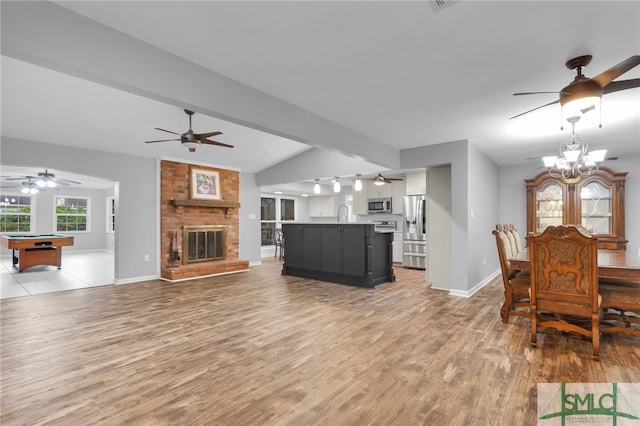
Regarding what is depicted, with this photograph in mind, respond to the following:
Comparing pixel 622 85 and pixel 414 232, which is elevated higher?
pixel 622 85

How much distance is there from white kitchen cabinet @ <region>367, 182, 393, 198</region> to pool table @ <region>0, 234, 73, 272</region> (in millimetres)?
7333

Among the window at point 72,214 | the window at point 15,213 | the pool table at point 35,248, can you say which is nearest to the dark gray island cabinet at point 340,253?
the pool table at point 35,248

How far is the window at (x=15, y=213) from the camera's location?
30.5 feet

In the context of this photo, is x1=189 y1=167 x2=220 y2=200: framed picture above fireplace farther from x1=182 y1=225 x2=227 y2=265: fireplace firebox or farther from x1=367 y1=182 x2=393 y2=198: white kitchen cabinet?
x1=367 y1=182 x2=393 y2=198: white kitchen cabinet

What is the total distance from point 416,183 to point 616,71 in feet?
17.3

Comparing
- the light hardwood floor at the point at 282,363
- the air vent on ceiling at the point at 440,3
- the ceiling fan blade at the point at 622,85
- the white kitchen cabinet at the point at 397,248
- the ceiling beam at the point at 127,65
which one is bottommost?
the light hardwood floor at the point at 282,363

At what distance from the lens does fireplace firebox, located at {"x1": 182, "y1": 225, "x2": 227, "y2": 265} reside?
6.30 metres

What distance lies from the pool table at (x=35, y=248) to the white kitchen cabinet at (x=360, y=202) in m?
6.98

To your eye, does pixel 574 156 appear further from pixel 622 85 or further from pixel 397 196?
pixel 397 196

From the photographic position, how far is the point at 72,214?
34.2 ft

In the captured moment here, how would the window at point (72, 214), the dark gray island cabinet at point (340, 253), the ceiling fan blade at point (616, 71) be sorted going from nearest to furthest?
1. the ceiling fan blade at point (616, 71)
2. the dark gray island cabinet at point (340, 253)
3. the window at point (72, 214)

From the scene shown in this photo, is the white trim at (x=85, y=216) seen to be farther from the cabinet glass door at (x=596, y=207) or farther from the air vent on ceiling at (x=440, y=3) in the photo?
the cabinet glass door at (x=596, y=207)

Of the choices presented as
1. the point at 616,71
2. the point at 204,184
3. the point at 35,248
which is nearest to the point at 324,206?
the point at 204,184

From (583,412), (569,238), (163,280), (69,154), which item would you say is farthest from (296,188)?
(583,412)
